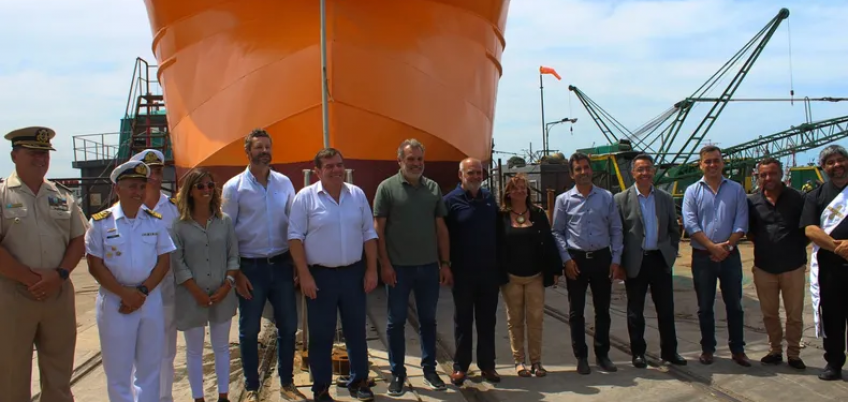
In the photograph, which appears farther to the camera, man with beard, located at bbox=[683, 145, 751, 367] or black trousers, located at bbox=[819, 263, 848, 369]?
man with beard, located at bbox=[683, 145, 751, 367]

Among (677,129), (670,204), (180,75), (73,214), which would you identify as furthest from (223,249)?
(677,129)

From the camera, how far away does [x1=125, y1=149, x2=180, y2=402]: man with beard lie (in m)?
3.30

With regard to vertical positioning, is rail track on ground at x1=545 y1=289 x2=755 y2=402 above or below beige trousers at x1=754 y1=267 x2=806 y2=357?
below

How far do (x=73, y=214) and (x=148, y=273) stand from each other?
552mm

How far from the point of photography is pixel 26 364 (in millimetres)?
3016

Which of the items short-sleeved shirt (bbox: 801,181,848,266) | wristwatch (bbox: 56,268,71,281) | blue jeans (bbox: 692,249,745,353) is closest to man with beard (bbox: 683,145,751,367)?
blue jeans (bbox: 692,249,745,353)

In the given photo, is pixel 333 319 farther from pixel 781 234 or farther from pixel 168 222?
pixel 781 234

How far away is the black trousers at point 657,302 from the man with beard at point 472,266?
109 cm

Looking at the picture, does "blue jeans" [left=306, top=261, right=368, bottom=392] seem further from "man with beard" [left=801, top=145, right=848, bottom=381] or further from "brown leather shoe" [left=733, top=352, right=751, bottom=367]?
"man with beard" [left=801, top=145, right=848, bottom=381]

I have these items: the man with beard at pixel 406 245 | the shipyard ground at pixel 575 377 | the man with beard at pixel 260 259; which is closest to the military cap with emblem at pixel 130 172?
the man with beard at pixel 260 259

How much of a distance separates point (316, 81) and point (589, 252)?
9.37ft

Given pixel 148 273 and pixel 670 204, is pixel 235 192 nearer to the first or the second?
pixel 148 273

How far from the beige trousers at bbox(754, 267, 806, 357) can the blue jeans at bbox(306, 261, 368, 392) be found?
Answer: 289cm

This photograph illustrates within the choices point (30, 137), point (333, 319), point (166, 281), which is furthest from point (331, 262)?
point (30, 137)
